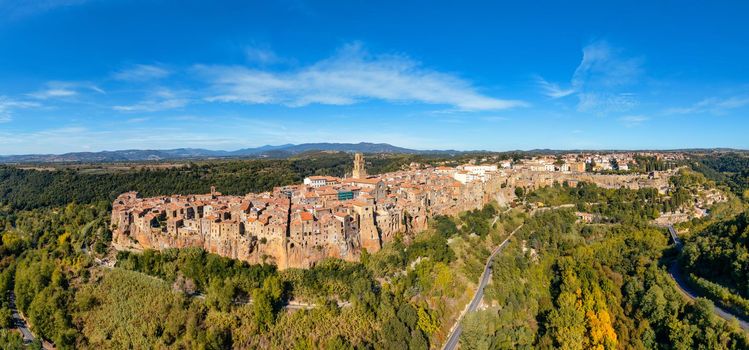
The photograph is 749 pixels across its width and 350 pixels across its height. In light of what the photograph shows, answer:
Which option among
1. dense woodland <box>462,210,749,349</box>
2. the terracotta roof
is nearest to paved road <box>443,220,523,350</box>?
dense woodland <box>462,210,749,349</box>

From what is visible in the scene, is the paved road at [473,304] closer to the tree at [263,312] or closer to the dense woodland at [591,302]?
the dense woodland at [591,302]

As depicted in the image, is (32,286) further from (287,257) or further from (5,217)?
(5,217)

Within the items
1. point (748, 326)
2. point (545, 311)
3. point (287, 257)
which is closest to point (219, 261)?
point (287, 257)

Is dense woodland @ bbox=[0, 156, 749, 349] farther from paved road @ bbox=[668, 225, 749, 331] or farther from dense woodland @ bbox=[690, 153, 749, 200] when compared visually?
dense woodland @ bbox=[690, 153, 749, 200]

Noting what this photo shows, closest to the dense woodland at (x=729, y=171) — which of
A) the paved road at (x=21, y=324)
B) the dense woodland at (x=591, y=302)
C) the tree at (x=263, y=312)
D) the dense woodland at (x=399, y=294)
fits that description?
the dense woodland at (x=399, y=294)

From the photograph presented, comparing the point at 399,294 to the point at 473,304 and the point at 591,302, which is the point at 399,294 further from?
the point at 591,302

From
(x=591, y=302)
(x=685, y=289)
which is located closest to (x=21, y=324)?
(x=591, y=302)
